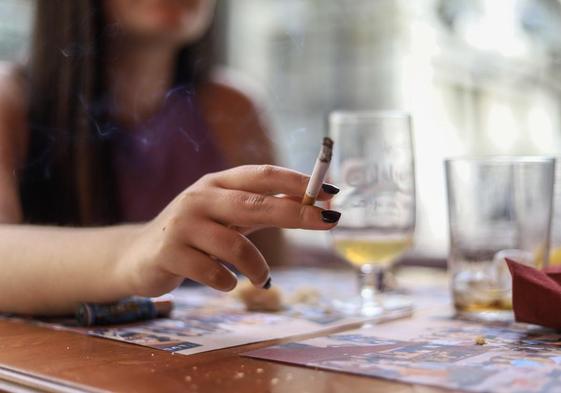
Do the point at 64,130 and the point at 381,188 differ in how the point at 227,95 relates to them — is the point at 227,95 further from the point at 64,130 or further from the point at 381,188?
the point at 381,188

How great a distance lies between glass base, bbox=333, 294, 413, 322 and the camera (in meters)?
0.88

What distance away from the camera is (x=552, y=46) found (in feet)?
9.30

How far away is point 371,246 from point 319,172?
304 millimetres

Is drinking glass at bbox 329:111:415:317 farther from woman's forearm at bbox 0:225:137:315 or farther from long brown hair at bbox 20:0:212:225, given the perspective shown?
long brown hair at bbox 20:0:212:225

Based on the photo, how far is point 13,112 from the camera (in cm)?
138

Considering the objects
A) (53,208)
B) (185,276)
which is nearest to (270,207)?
(185,276)

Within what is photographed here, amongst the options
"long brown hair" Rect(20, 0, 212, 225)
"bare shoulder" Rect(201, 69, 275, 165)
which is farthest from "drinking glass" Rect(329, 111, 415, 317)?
"bare shoulder" Rect(201, 69, 275, 165)

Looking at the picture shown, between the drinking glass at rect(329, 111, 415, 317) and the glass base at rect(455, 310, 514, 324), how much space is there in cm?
11

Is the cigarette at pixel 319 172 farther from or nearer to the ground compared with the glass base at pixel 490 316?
farther from the ground

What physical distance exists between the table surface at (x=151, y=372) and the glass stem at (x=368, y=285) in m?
0.30

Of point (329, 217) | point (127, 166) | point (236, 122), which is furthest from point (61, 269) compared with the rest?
point (236, 122)

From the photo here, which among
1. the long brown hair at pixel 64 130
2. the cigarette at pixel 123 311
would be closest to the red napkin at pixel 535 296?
the cigarette at pixel 123 311

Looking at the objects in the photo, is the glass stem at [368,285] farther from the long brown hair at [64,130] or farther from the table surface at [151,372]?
the long brown hair at [64,130]

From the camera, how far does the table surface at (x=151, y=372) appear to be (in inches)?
20.3
